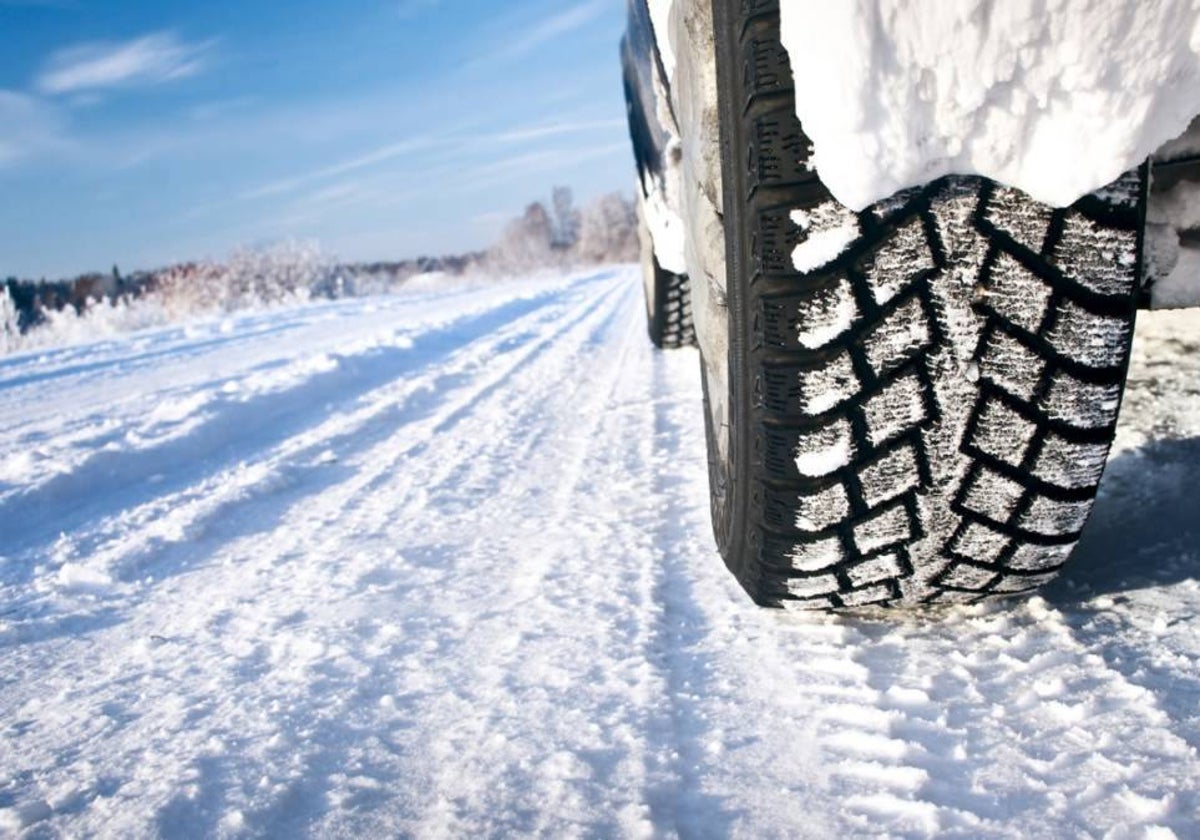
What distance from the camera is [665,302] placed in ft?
13.8

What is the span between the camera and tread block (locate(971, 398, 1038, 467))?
3.11 feet

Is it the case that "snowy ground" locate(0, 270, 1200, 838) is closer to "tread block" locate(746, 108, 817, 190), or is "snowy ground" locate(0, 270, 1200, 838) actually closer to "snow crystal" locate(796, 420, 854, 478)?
"snow crystal" locate(796, 420, 854, 478)

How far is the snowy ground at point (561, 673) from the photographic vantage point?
847mm

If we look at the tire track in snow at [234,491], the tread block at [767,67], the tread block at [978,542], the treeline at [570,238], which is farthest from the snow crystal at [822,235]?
the treeline at [570,238]

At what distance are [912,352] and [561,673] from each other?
0.64 meters

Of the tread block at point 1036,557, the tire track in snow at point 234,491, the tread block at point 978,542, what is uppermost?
the tread block at point 978,542

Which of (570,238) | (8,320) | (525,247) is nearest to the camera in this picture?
(8,320)

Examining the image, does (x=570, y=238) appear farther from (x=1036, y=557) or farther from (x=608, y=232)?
(x=1036, y=557)

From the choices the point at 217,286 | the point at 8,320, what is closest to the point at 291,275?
the point at 217,286

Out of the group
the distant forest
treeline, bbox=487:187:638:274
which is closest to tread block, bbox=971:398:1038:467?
the distant forest

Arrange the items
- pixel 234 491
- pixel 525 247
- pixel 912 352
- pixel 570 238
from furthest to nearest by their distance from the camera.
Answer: pixel 570 238, pixel 525 247, pixel 234 491, pixel 912 352

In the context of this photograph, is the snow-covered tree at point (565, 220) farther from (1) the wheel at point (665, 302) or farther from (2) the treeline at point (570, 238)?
(1) the wheel at point (665, 302)

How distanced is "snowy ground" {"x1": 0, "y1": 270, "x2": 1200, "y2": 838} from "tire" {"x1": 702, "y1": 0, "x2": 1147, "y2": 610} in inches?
7.1

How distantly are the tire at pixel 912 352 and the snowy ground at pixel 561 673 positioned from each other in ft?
0.59
